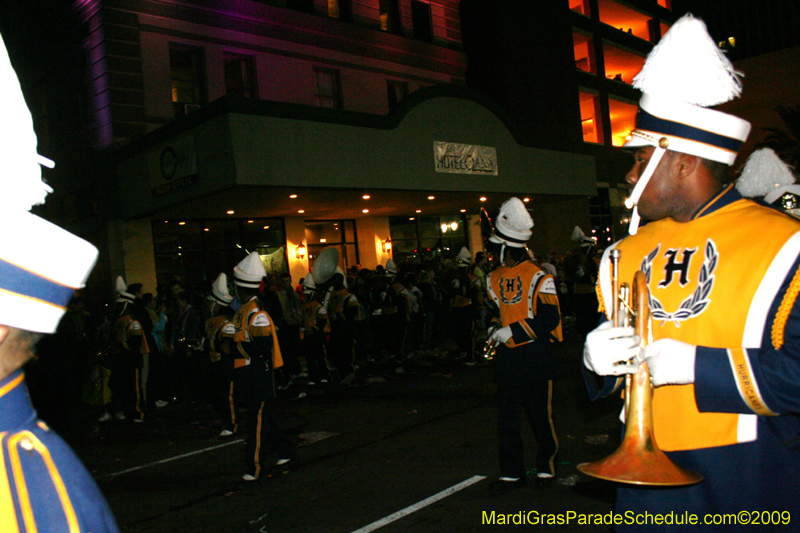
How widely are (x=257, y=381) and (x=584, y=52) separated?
88.7 ft

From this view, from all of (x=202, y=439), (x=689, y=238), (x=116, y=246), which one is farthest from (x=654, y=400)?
(x=116, y=246)

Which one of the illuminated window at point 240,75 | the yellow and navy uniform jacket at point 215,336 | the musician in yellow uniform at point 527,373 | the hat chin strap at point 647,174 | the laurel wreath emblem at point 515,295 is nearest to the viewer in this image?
the hat chin strap at point 647,174

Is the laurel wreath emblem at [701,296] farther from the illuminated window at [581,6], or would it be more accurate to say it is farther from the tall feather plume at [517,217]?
the illuminated window at [581,6]

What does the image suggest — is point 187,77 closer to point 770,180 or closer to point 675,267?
point 770,180

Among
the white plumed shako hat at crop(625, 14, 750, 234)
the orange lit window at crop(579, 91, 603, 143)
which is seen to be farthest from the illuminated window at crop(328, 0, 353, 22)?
the white plumed shako hat at crop(625, 14, 750, 234)

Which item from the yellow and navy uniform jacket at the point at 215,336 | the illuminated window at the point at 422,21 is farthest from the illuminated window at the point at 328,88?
the yellow and navy uniform jacket at the point at 215,336

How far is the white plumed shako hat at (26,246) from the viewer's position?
1.35m

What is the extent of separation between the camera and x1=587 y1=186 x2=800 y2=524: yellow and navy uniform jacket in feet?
5.80

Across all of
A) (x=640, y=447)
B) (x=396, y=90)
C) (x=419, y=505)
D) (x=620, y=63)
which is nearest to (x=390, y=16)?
(x=396, y=90)

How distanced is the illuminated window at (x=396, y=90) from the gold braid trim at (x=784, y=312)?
20.2 m

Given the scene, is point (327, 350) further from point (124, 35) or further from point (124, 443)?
point (124, 35)

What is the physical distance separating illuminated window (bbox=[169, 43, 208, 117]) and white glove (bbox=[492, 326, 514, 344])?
13.9 metres

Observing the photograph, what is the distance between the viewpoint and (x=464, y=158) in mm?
17359

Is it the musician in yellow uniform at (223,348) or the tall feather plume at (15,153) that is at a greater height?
the tall feather plume at (15,153)
